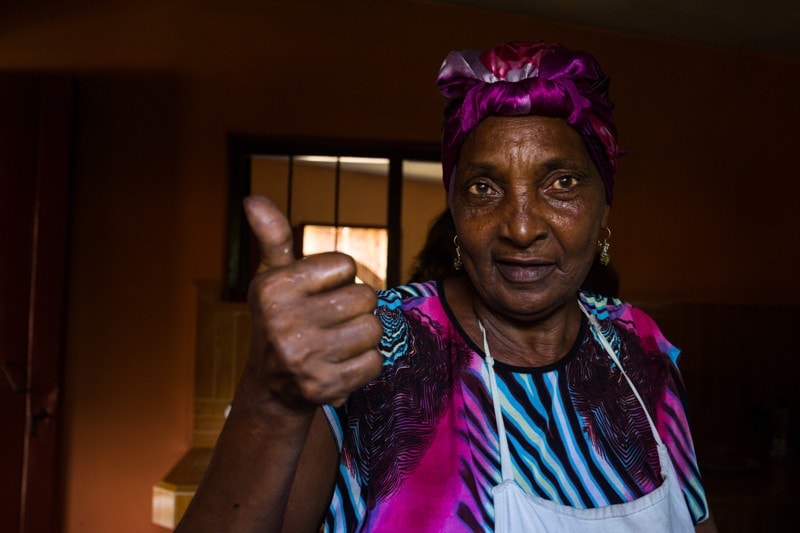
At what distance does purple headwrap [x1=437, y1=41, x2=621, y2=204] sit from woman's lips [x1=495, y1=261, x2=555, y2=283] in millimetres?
199

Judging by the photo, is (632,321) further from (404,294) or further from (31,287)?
(31,287)

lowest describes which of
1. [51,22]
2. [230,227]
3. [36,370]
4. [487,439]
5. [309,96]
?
[36,370]

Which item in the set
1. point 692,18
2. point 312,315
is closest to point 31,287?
point 312,315

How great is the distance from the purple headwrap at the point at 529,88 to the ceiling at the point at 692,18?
86.8 inches

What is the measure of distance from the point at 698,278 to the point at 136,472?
9.21ft

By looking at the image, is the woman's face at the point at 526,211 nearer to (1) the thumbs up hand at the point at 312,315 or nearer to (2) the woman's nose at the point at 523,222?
(2) the woman's nose at the point at 523,222

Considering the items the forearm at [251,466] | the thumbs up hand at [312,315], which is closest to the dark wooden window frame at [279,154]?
the forearm at [251,466]

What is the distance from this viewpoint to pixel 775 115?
11.8 feet

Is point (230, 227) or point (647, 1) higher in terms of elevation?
point (647, 1)

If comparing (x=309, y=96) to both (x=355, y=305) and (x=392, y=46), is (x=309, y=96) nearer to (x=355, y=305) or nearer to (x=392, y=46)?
(x=392, y=46)

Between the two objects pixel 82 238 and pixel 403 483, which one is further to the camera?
pixel 82 238

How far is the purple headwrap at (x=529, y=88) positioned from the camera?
3.51 feet

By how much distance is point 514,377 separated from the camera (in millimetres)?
1105

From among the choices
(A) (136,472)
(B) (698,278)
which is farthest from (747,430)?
(A) (136,472)
